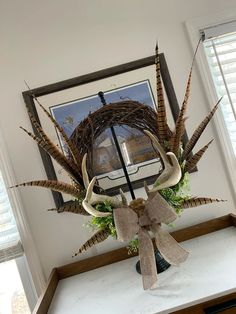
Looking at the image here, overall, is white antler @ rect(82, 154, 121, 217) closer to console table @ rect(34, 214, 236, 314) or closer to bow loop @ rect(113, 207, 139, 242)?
bow loop @ rect(113, 207, 139, 242)

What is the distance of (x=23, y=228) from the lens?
1.47m

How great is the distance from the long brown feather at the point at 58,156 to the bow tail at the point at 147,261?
1.08 feet

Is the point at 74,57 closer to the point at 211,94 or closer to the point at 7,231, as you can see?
the point at 211,94

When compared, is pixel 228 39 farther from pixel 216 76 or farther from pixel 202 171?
pixel 202 171

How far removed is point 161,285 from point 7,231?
2.69 ft

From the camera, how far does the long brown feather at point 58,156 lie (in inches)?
45.2

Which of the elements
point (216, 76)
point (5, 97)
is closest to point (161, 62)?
point (216, 76)

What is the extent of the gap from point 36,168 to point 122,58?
0.73 meters

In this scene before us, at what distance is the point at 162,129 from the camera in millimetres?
1155

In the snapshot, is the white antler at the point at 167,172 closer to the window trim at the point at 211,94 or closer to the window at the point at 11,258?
the window trim at the point at 211,94

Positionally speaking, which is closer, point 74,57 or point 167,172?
point 167,172

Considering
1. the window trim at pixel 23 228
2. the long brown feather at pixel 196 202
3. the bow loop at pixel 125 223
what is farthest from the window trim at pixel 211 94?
the window trim at pixel 23 228

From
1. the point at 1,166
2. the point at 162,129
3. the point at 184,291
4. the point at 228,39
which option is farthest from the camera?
the point at 228,39

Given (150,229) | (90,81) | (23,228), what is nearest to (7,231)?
(23,228)
